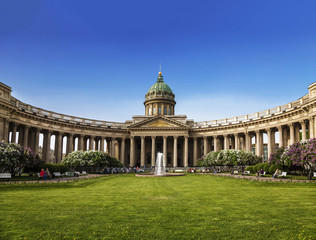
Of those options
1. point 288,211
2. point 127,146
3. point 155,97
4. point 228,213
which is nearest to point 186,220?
point 228,213

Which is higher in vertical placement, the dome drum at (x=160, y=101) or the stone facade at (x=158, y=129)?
the dome drum at (x=160, y=101)

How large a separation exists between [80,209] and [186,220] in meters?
5.22

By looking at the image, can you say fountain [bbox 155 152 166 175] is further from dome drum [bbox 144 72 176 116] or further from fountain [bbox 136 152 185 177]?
dome drum [bbox 144 72 176 116]

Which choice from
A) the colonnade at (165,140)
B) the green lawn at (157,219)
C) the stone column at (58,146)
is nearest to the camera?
the green lawn at (157,219)

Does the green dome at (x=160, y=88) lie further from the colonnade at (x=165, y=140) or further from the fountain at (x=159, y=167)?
the fountain at (x=159, y=167)

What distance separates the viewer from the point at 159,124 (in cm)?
8038

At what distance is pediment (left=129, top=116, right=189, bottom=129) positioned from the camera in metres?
79.8

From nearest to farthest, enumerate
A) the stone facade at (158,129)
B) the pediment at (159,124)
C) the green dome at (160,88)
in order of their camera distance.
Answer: the stone facade at (158,129) → the pediment at (159,124) → the green dome at (160,88)

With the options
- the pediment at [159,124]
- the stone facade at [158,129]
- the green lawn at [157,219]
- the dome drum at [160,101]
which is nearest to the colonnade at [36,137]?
the stone facade at [158,129]

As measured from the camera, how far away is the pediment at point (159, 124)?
79.8 m

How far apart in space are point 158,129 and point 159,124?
152cm

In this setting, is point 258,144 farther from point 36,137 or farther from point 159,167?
point 36,137

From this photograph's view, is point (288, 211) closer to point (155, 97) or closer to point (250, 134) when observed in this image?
point (250, 134)

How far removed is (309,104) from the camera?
153ft
